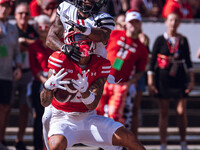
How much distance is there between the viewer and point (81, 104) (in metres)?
4.88

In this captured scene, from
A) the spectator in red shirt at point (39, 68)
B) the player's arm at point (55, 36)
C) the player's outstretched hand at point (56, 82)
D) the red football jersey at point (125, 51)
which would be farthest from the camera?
the red football jersey at point (125, 51)

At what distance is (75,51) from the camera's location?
4551 mm

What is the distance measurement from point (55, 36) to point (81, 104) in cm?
68

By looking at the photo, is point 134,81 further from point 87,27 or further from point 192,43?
point 87,27

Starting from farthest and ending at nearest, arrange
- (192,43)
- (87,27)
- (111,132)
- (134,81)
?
(192,43) < (134,81) < (111,132) < (87,27)

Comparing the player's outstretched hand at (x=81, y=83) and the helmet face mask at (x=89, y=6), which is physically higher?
the helmet face mask at (x=89, y=6)

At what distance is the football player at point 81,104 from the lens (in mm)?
4562

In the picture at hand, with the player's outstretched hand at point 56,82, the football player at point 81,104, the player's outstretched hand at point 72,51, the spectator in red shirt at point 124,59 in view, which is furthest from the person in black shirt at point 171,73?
the player's outstretched hand at point 56,82

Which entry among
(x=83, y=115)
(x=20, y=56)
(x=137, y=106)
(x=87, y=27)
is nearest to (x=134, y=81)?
(x=137, y=106)

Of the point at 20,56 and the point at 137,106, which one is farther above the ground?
the point at 20,56

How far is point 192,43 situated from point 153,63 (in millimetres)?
1279

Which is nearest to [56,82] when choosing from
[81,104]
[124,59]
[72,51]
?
[72,51]

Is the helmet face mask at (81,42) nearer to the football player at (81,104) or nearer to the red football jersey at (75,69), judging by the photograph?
the football player at (81,104)

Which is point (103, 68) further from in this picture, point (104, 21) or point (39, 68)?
point (39, 68)
